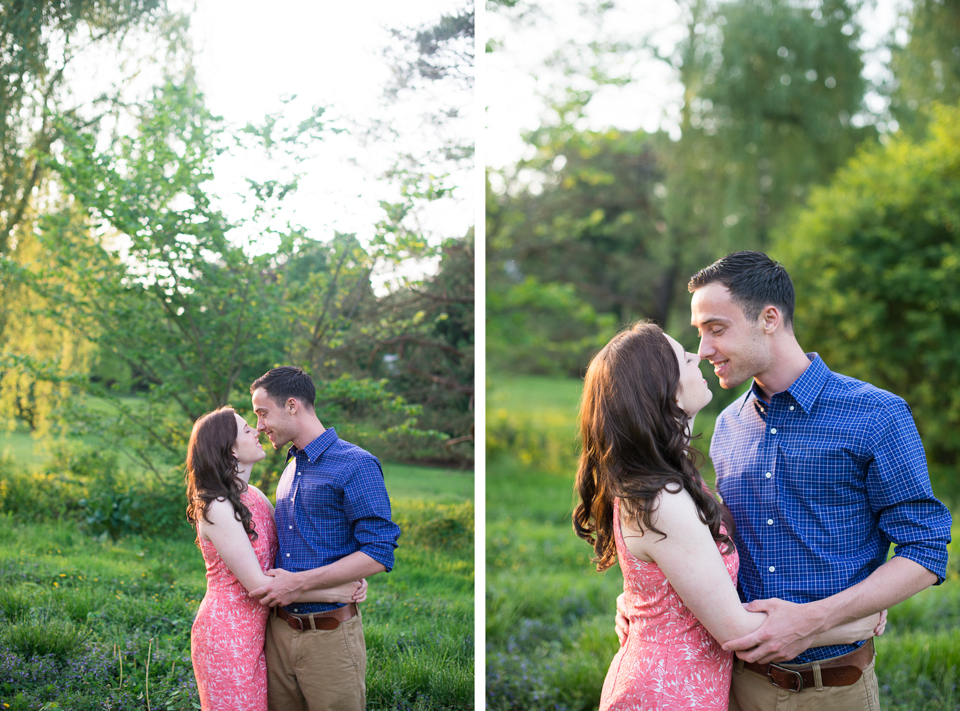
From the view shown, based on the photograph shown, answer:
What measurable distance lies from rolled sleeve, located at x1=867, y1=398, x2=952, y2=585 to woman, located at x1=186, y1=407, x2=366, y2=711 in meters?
1.58

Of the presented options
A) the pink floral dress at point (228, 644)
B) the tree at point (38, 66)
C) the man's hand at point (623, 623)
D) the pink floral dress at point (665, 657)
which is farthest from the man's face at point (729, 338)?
the tree at point (38, 66)

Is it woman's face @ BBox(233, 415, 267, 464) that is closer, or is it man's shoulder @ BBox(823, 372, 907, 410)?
man's shoulder @ BBox(823, 372, 907, 410)

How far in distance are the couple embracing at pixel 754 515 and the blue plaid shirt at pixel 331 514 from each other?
627 millimetres

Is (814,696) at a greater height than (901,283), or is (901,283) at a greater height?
(901,283)

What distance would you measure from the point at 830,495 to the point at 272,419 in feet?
5.58

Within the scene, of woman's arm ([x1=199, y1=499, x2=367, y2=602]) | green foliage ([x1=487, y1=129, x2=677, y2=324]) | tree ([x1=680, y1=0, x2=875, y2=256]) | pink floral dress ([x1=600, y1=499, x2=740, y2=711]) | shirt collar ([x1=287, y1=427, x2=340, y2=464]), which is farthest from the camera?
tree ([x1=680, y1=0, x2=875, y2=256])

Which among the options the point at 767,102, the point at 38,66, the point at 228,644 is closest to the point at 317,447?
the point at 228,644

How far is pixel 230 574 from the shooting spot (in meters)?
2.14

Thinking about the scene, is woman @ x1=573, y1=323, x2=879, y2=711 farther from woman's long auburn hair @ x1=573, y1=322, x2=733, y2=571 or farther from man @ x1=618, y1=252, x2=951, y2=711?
man @ x1=618, y1=252, x2=951, y2=711

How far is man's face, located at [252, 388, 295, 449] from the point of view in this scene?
7.23 ft

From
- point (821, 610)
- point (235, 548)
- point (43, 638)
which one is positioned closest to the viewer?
point (821, 610)

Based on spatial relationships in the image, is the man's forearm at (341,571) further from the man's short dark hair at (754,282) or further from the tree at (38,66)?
the tree at (38,66)

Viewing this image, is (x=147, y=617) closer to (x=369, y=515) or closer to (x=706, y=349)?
(x=369, y=515)

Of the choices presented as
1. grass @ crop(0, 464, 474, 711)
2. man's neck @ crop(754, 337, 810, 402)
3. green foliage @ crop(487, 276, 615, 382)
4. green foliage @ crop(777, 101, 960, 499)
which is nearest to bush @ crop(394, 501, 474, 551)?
grass @ crop(0, 464, 474, 711)
